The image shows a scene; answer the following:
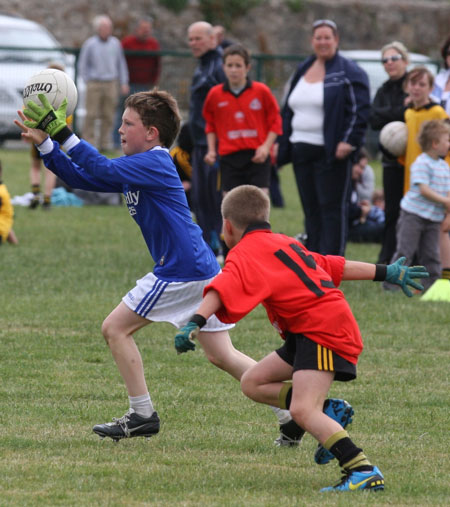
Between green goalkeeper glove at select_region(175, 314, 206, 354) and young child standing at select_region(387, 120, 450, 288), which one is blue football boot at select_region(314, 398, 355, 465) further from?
young child standing at select_region(387, 120, 450, 288)

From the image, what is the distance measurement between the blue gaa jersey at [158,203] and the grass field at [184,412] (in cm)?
87

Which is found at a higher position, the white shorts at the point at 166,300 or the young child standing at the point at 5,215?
the white shorts at the point at 166,300

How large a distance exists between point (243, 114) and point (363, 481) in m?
6.54

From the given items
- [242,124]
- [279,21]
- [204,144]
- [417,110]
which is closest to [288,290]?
[417,110]

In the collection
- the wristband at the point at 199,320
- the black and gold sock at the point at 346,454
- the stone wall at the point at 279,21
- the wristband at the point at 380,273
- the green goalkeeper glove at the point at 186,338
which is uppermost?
the stone wall at the point at 279,21

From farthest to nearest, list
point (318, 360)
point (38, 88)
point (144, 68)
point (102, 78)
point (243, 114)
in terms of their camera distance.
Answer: point (144, 68) → point (102, 78) → point (243, 114) → point (38, 88) → point (318, 360)

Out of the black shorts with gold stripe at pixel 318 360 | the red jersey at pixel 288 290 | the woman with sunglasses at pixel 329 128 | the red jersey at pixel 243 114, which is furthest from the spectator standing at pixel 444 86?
the black shorts with gold stripe at pixel 318 360

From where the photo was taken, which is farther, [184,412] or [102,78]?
[102,78]

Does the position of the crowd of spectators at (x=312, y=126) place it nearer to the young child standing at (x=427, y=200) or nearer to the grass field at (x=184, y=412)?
the young child standing at (x=427, y=200)

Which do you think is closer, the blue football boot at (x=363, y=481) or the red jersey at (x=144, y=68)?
the blue football boot at (x=363, y=481)

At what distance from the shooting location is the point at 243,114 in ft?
35.2

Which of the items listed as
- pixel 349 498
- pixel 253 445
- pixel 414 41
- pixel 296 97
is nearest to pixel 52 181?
pixel 296 97

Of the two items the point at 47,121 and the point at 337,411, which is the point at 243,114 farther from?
the point at 337,411

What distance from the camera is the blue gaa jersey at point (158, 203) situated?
5391 mm
